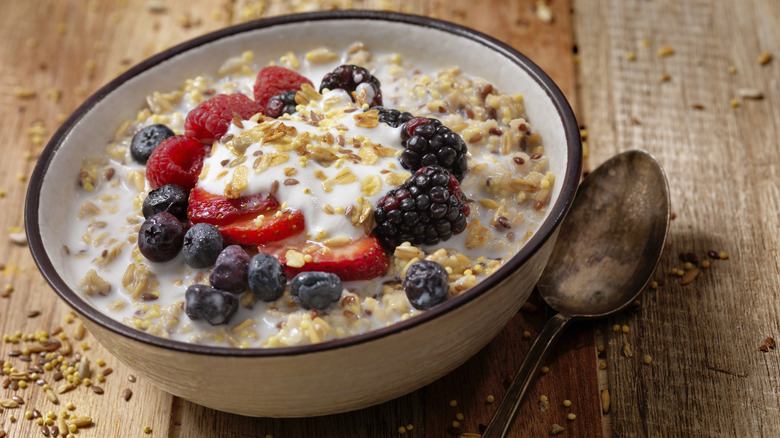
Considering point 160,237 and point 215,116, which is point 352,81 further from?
point 160,237

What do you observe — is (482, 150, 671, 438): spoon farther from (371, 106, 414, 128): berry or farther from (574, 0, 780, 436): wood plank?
(371, 106, 414, 128): berry

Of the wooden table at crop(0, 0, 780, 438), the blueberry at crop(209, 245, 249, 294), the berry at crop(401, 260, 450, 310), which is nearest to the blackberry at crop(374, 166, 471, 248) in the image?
the berry at crop(401, 260, 450, 310)

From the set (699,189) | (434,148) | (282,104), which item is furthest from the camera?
(699,189)

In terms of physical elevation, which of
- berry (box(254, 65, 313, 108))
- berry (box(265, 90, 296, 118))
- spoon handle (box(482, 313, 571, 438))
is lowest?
spoon handle (box(482, 313, 571, 438))

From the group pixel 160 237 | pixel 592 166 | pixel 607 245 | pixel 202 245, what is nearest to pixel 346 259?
pixel 202 245

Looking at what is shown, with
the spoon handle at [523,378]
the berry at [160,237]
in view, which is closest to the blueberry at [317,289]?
the berry at [160,237]

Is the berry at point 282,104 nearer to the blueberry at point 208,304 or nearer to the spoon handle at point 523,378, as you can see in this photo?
the blueberry at point 208,304

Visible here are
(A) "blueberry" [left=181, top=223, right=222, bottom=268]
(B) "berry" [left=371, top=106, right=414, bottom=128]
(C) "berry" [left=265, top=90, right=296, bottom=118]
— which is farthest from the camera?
(C) "berry" [left=265, top=90, right=296, bottom=118]
